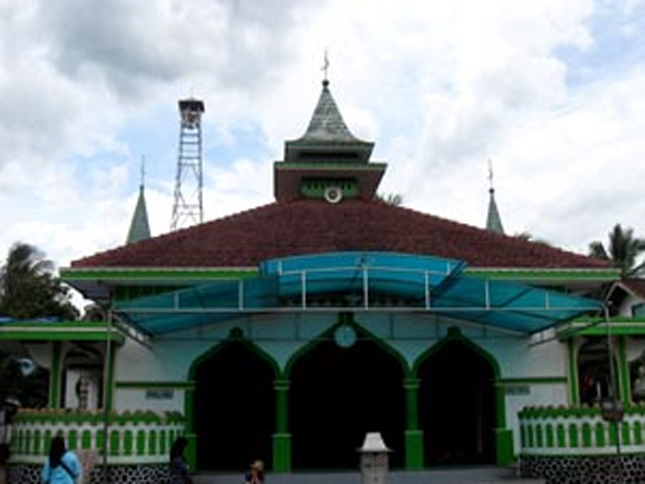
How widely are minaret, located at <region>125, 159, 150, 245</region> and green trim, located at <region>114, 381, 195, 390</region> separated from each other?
46.4 feet

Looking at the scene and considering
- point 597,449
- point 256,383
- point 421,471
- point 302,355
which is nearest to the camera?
point 597,449

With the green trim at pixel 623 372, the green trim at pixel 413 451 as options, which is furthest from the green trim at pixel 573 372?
the green trim at pixel 413 451

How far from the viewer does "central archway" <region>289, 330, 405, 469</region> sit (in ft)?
59.3

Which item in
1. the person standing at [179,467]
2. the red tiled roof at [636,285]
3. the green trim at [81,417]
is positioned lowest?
the person standing at [179,467]

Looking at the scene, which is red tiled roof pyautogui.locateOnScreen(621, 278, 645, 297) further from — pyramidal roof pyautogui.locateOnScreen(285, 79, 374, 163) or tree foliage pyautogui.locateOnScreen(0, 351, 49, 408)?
tree foliage pyautogui.locateOnScreen(0, 351, 49, 408)

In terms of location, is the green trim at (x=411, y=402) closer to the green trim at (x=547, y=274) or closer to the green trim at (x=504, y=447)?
the green trim at (x=504, y=447)

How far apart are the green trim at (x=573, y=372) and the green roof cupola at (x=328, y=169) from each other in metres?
6.52

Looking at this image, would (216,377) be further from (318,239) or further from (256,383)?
(318,239)

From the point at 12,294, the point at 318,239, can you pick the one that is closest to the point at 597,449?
the point at 318,239

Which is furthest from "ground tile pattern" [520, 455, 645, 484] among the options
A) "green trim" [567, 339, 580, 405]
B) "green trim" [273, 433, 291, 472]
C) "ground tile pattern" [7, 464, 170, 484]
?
"ground tile pattern" [7, 464, 170, 484]

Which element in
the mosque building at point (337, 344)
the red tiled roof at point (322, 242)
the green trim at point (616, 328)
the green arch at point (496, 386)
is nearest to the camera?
the mosque building at point (337, 344)

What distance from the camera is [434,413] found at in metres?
18.4

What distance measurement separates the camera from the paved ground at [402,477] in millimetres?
13992

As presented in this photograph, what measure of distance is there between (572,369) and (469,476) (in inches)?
124
